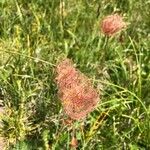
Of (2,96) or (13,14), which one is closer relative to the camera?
(2,96)

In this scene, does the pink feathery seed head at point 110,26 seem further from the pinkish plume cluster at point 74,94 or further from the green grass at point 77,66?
the pinkish plume cluster at point 74,94

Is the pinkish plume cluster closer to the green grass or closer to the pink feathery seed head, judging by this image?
the green grass

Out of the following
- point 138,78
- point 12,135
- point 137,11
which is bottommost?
point 12,135

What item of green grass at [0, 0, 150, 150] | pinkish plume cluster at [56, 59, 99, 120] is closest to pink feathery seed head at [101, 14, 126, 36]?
green grass at [0, 0, 150, 150]

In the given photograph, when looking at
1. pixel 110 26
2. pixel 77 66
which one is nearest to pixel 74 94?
pixel 110 26

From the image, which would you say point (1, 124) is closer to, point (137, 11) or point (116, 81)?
point (116, 81)

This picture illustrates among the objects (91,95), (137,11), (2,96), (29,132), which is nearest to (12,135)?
(29,132)
